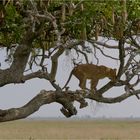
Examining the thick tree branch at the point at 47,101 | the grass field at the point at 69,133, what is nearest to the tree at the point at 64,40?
the thick tree branch at the point at 47,101

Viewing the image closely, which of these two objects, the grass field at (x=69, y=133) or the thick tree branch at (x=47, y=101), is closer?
the thick tree branch at (x=47, y=101)

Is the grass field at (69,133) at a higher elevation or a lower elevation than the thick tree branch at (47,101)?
lower

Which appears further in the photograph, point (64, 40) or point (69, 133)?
point (69, 133)

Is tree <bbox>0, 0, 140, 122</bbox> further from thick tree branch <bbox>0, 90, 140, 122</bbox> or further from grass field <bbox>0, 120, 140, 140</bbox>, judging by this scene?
grass field <bbox>0, 120, 140, 140</bbox>

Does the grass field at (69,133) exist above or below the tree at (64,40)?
below

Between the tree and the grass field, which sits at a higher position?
the tree

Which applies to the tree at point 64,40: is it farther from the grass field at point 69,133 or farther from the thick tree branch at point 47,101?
the grass field at point 69,133

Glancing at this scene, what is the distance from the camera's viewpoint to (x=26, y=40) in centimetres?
1689

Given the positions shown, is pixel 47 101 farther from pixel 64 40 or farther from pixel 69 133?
pixel 69 133

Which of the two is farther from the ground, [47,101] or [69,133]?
[47,101]

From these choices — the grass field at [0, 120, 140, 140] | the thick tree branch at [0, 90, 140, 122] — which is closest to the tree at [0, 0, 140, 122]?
the thick tree branch at [0, 90, 140, 122]

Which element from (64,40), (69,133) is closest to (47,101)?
(64,40)

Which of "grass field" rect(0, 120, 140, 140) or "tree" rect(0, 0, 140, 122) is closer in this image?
"tree" rect(0, 0, 140, 122)

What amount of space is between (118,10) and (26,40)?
3206 millimetres
